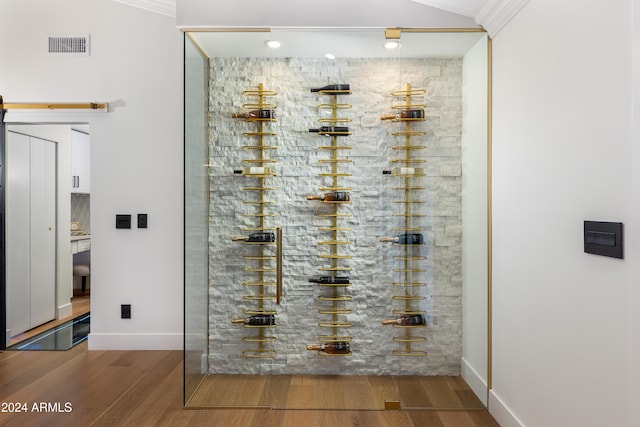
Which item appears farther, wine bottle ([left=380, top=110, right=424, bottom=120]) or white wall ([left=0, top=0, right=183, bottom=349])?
white wall ([left=0, top=0, right=183, bottom=349])

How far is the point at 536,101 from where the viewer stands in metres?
1.96

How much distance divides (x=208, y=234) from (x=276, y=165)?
0.65 metres

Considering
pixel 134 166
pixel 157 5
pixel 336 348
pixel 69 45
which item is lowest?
pixel 336 348

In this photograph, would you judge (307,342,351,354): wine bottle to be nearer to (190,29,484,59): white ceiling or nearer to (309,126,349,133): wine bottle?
(309,126,349,133): wine bottle

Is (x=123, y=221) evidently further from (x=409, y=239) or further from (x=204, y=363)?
(x=409, y=239)

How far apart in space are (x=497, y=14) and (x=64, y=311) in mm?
4823

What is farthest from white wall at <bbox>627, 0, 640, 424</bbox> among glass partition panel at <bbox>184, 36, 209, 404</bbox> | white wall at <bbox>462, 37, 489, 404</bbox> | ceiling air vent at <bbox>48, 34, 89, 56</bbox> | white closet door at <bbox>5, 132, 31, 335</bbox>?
white closet door at <bbox>5, 132, 31, 335</bbox>

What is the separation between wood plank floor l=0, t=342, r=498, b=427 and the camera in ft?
7.75

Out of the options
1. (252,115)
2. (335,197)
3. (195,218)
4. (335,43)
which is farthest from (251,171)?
(335,43)

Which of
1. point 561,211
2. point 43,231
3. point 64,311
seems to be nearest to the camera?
point 561,211

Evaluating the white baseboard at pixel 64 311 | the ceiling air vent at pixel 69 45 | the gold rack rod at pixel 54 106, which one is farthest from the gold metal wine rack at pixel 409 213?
the white baseboard at pixel 64 311

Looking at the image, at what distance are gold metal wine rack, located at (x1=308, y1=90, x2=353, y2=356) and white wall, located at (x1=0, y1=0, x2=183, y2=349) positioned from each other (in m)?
1.37

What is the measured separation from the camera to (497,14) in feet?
7.64

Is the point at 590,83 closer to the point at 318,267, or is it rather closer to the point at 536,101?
the point at 536,101
